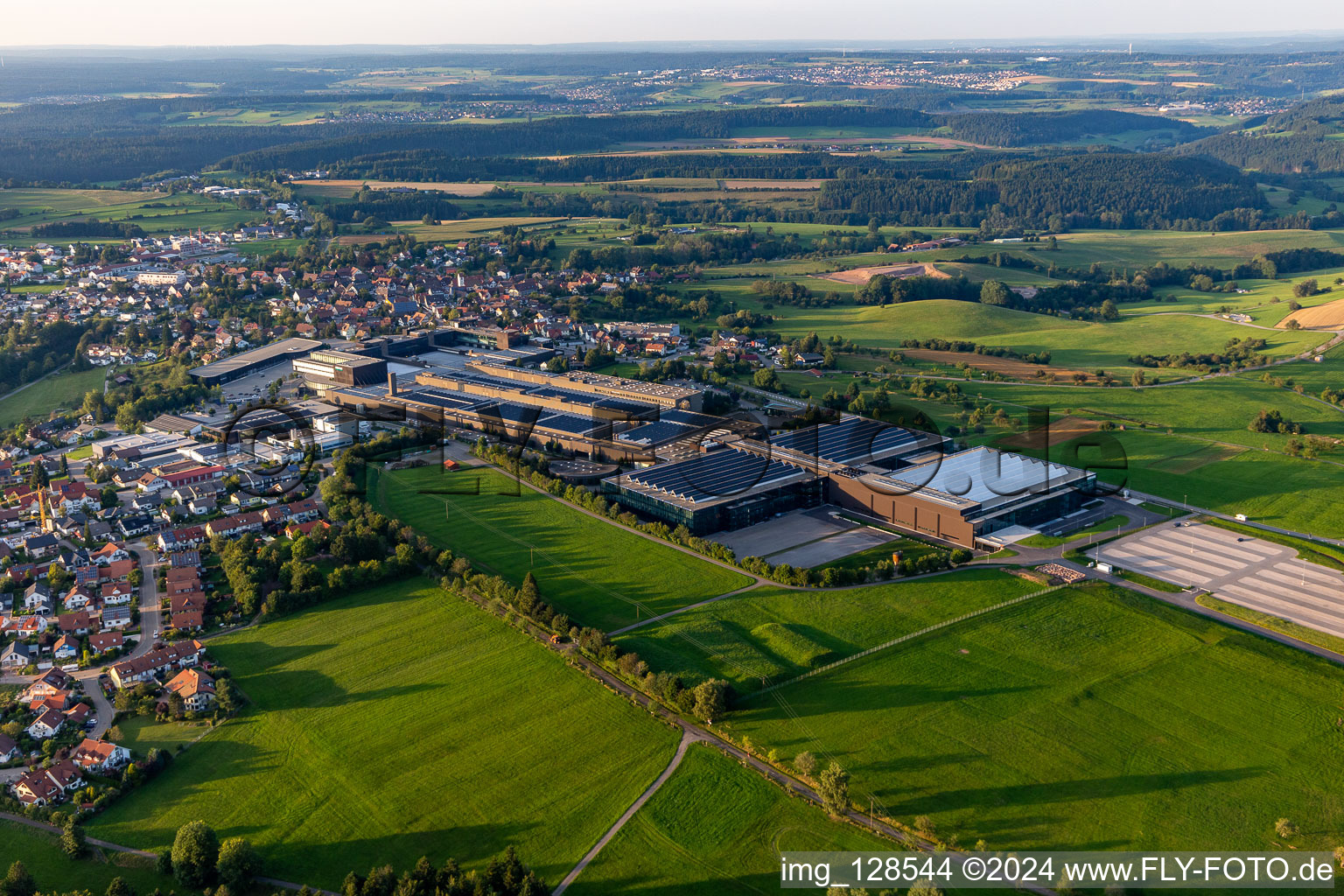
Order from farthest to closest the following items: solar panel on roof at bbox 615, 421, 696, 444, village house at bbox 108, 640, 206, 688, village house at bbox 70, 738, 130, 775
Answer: solar panel on roof at bbox 615, 421, 696, 444 < village house at bbox 108, 640, 206, 688 < village house at bbox 70, 738, 130, 775

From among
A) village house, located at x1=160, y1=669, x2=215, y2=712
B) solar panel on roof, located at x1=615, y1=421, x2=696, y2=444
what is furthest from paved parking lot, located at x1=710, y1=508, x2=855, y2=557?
village house, located at x1=160, y1=669, x2=215, y2=712

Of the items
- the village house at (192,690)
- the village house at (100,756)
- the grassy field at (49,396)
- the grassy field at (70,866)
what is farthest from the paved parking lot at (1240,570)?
the grassy field at (49,396)

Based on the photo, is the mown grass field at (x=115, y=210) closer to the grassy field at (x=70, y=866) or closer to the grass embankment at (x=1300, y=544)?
the grassy field at (x=70, y=866)

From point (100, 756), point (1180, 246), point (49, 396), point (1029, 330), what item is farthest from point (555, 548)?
point (1180, 246)

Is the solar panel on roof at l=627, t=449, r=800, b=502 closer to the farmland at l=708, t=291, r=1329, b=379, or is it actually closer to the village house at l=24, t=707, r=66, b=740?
the village house at l=24, t=707, r=66, b=740

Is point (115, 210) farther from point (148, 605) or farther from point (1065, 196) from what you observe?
point (1065, 196)

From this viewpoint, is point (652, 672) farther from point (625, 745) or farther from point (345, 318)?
point (345, 318)
